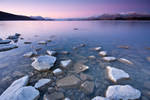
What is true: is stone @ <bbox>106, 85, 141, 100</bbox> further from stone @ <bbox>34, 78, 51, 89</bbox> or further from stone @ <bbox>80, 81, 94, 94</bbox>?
stone @ <bbox>34, 78, 51, 89</bbox>

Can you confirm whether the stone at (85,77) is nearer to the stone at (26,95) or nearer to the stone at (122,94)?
the stone at (122,94)

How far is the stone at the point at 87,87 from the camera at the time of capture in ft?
7.92

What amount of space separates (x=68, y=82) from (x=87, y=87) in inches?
27.9

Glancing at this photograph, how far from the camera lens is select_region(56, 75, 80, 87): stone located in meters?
2.64

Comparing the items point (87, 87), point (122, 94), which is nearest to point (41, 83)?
point (87, 87)

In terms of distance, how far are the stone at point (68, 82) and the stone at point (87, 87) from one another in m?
0.23

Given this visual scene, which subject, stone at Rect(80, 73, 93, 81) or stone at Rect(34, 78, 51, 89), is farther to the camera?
stone at Rect(80, 73, 93, 81)

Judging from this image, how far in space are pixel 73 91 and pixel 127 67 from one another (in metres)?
2.90

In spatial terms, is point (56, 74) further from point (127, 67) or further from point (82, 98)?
point (127, 67)

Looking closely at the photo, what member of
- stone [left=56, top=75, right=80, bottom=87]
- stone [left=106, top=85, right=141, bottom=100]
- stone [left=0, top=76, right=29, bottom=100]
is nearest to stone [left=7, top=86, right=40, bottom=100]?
stone [left=0, top=76, right=29, bottom=100]

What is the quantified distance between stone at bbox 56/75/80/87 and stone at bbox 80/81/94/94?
0.23 metres

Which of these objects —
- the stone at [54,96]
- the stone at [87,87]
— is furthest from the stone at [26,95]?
the stone at [87,87]

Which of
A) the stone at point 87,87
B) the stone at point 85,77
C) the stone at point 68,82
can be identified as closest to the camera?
the stone at point 87,87

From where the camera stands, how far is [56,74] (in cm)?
318
